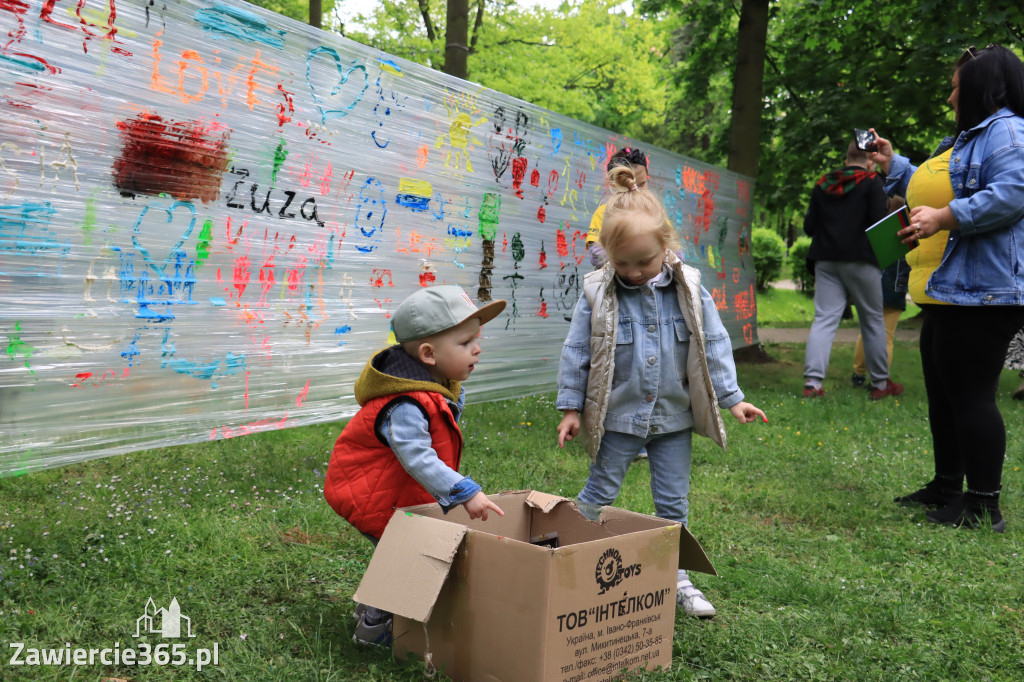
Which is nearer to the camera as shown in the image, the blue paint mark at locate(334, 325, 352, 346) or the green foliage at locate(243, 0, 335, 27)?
the blue paint mark at locate(334, 325, 352, 346)

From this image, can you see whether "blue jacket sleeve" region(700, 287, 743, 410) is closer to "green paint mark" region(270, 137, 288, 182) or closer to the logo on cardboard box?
the logo on cardboard box

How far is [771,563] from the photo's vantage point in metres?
3.29

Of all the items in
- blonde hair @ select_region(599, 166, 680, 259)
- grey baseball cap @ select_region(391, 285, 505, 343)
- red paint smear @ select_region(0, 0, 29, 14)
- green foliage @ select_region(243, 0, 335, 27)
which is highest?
green foliage @ select_region(243, 0, 335, 27)

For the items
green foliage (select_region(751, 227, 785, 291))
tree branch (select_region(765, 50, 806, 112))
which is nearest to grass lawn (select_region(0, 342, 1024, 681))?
tree branch (select_region(765, 50, 806, 112))

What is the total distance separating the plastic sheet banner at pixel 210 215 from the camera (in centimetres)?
302

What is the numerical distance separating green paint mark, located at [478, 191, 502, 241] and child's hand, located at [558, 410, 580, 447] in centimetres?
254

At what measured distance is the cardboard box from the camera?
6.64 ft

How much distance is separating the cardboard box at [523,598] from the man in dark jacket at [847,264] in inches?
205

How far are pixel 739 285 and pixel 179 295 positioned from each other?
6.78m

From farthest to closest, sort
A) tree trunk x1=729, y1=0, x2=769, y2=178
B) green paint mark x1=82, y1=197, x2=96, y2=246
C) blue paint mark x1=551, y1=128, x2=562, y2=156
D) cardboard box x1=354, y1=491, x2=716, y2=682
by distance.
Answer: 1. tree trunk x1=729, y1=0, x2=769, y2=178
2. blue paint mark x1=551, y1=128, x2=562, y2=156
3. green paint mark x1=82, y1=197, x2=96, y2=246
4. cardboard box x1=354, y1=491, x2=716, y2=682

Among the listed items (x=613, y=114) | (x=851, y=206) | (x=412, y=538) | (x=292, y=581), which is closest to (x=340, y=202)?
(x=292, y=581)

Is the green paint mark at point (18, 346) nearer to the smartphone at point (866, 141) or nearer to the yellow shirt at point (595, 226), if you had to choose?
the yellow shirt at point (595, 226)

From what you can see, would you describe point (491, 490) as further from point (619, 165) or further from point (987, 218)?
point (987, 218)

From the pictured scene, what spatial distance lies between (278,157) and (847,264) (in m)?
5.06
